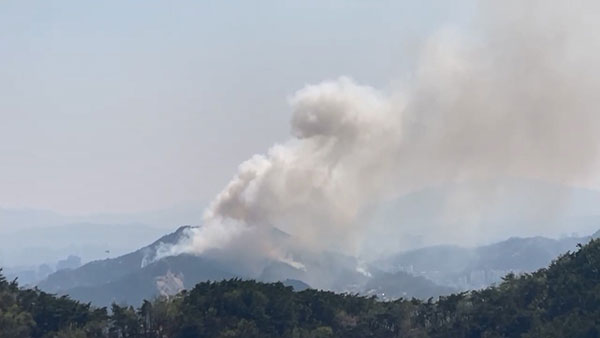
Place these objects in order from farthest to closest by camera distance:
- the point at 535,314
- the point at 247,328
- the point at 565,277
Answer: the point at 565,277
the point at 535,314
the point at 247,328

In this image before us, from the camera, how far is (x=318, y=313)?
2768 inches

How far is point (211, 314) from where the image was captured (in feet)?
211

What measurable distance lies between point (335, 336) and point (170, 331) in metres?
13.6

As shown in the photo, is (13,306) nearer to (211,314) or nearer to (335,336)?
(211,314)

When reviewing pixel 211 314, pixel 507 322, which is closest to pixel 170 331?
pixel 211 314

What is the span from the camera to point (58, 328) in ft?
206

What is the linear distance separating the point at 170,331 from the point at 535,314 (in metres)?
29.7

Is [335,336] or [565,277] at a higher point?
[565,277]

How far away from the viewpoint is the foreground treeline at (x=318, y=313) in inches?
2429

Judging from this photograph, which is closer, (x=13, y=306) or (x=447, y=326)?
(x=13, y=306)

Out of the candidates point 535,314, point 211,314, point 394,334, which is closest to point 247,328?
point 211,314

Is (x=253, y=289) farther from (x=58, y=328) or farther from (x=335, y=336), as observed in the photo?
(x=58, y=328)

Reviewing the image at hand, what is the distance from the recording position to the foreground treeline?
61.7 metres

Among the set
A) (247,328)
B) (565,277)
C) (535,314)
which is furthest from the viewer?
(565,277)
